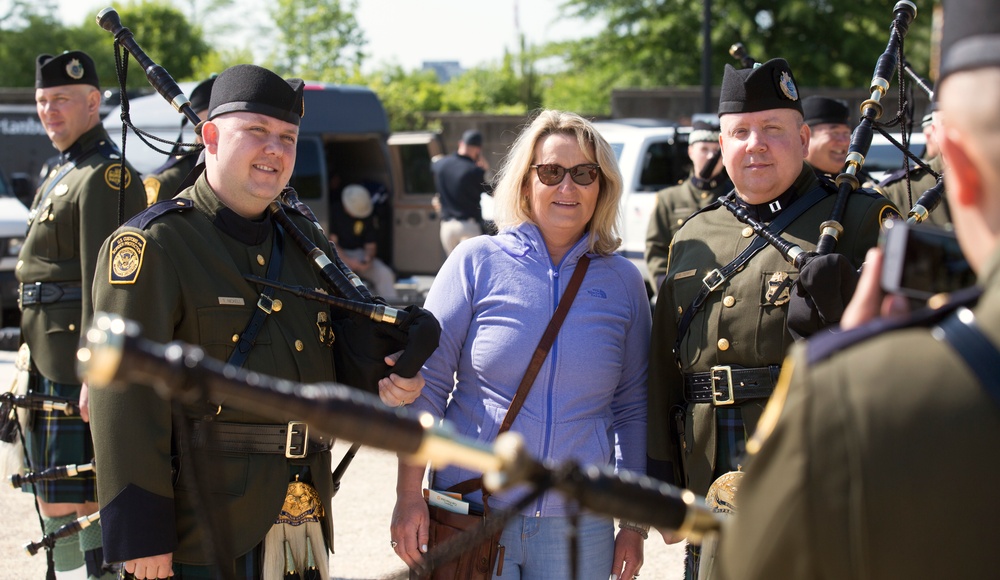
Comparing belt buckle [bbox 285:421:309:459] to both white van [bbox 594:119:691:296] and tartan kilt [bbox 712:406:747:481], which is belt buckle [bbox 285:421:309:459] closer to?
tartan kilt [bbox 712:406:747:481]

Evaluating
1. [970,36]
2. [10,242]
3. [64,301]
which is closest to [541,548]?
[970,36]

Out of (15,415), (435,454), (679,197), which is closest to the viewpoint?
(435,454)

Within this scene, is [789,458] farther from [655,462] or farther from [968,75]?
[655,462]

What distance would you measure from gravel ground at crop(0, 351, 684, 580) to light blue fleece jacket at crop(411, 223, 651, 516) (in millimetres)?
1798

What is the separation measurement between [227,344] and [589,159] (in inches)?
50.1

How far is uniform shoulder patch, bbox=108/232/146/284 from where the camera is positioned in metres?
2.96

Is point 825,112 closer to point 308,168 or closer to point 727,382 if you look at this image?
point 727,382

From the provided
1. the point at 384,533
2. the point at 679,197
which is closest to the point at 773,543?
the point at 384,533

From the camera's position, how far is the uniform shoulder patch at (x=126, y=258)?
9.70ft

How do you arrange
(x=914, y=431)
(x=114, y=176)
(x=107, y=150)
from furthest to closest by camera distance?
(x=107, y=150)
(x=114, y=176)
(x=914, y=431)

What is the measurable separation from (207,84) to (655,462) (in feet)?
13.4

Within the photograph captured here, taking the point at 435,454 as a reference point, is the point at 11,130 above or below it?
above

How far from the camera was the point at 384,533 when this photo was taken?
5.99m

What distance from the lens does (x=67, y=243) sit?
A: 4.93m
